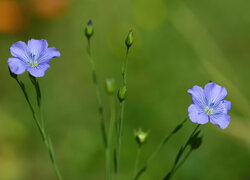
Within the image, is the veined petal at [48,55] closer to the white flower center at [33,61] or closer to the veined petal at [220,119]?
the white flower center at [33,61]

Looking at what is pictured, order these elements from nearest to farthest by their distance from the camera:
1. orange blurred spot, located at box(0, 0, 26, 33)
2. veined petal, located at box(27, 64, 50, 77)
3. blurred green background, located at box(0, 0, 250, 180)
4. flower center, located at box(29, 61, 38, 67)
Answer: veined petal, located at box(27, 64, 50, 77)
flower center, located at box(29, 61, 38, 67)
blurred green background, located at box(0, 0, 250, 180)
orange blurred spot, located at box(0, 0, 26, 33)

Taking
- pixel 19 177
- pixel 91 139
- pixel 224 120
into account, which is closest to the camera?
pixel 224 120

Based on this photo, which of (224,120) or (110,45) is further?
(110,45)

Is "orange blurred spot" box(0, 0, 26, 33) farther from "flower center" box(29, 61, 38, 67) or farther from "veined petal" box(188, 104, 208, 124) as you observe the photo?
"veined petal" box(188, 104, 208, 124)

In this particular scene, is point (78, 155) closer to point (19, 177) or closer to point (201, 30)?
point (19, 177)

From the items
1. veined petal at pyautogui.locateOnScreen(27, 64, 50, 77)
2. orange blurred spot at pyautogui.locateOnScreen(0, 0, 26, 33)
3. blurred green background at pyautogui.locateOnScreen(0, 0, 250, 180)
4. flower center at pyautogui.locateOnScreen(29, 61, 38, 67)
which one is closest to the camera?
veined petal at pyautogui.locateOnScreen(27, 64, 50, 77)

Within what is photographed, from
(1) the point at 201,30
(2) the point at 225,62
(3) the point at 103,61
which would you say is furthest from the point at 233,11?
(3) the point at 103,61

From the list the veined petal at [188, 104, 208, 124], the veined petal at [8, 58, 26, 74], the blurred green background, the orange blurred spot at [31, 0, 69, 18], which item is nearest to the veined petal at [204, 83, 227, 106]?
the veined petal at [188, 104, 208, 124]

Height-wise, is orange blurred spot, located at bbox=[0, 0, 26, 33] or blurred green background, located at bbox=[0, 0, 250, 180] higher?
orange blurred spot, located at bbox=[0, 0, 26, 33]
